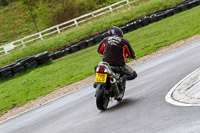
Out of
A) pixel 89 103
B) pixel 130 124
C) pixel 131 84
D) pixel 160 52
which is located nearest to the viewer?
pixel 130 124

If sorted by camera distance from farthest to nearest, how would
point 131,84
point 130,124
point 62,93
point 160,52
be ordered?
point 160,52, point 62,93, point 131,84, point 130,124

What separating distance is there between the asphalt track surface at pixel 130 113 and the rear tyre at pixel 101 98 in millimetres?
158

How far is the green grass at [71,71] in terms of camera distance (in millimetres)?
16375

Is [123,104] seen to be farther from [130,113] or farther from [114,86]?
[130,113]

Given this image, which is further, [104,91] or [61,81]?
[61,81]

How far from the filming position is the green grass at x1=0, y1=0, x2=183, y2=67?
108 ft

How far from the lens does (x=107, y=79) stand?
834 cm

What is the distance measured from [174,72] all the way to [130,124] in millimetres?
4476

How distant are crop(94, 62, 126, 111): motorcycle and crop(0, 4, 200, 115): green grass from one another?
23.0 feet

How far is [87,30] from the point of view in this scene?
34125 mm

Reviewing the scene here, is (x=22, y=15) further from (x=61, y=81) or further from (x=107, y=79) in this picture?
(x=107, y=79)

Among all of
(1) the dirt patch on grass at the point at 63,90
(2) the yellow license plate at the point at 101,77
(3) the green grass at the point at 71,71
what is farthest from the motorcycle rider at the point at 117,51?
(3) the green grass at the point at 71,71

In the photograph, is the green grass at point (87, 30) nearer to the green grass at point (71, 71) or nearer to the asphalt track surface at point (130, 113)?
the green grass at point (71, 71)

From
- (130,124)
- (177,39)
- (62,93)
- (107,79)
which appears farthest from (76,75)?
(130,124)
